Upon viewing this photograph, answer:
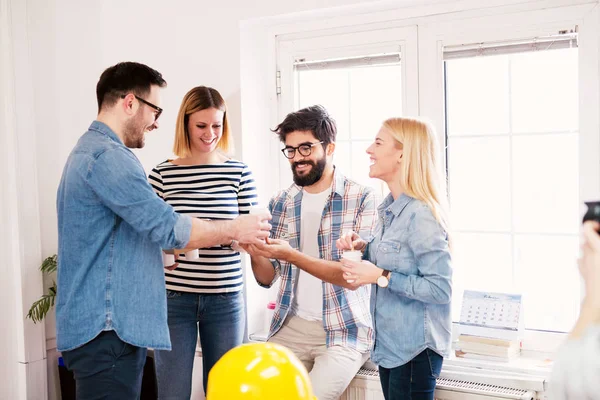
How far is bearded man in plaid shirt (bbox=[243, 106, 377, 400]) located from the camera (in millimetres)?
2571

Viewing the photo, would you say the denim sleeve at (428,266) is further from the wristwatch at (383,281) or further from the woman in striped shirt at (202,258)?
the woman in striped shirt at (202,258)

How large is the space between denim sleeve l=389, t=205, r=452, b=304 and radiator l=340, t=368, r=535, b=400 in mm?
665

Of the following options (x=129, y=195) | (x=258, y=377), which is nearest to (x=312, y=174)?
(x=129, y=195)

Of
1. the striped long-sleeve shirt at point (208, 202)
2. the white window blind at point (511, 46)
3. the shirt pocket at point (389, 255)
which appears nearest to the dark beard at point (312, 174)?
the striped long-sleeve shirt at point (208, 202)

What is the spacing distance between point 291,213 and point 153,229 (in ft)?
2.82

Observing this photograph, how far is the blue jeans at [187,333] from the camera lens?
2639mm

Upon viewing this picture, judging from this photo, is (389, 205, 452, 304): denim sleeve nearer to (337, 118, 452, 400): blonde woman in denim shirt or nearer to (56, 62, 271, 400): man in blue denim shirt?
(337, 118, 452, 400): blonde woman in denim shirt

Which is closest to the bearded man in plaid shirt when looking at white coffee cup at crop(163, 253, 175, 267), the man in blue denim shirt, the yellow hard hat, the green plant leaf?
white coffee cup at crop(163, 253, 175, 267)

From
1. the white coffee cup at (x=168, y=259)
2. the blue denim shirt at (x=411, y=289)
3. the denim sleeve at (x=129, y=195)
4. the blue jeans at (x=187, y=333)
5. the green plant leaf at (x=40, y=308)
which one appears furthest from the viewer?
the green plant leaf at (x=40, y=308)

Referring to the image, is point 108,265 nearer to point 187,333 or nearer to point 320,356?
point 187,333

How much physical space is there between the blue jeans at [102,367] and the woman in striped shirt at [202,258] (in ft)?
2.01

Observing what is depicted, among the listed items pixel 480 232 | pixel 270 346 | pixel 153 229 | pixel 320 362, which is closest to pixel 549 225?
pixel 480 232

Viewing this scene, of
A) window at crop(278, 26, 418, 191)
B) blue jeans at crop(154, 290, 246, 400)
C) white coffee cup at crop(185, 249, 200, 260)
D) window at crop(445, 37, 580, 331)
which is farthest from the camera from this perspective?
window at crop(278, 26, 418, 191)

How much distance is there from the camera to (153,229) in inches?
79.2
